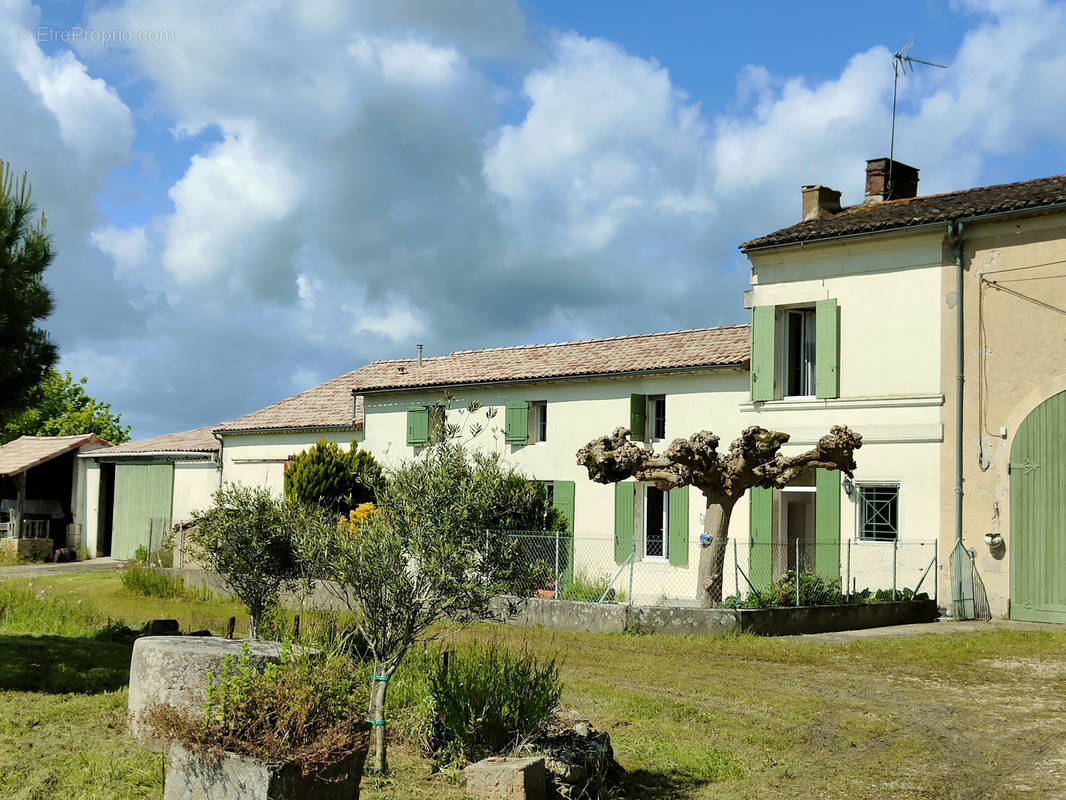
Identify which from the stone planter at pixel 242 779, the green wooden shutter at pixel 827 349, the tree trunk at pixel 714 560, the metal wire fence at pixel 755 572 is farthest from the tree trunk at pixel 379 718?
the green wooden shutter at pixel 827 349

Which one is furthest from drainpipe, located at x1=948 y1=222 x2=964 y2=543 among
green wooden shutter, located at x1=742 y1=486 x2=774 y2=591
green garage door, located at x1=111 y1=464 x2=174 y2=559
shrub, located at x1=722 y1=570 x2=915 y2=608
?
green garage door, located at x1=111 y1=464 x2=174 y2=559

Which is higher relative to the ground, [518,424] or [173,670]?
[518,424]

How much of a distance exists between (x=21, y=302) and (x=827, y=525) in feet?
44.5

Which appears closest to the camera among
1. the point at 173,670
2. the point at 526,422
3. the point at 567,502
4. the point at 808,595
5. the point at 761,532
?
the point at 173,670

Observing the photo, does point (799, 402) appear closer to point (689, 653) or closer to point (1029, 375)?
point (1029, 375)

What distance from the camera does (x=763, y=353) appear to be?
19.4 m

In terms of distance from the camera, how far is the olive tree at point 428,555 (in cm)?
687

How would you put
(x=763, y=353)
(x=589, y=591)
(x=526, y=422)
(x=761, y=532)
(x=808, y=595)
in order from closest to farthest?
(x=808, y=595)
(x=589, y=591)
(x=761, y=532)
(x=763, y=353)
(x=526, y=422)

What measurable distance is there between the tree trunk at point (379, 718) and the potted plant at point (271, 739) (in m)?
0.85

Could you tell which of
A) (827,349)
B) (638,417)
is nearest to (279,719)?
(827,349)

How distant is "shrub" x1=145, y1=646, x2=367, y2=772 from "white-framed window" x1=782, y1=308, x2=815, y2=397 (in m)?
15.1

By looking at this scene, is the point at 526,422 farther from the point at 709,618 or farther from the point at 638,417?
the point at 709,618

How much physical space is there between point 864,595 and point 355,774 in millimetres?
13312

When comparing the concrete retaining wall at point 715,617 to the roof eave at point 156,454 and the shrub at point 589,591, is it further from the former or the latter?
the roof eave at point 156,454
